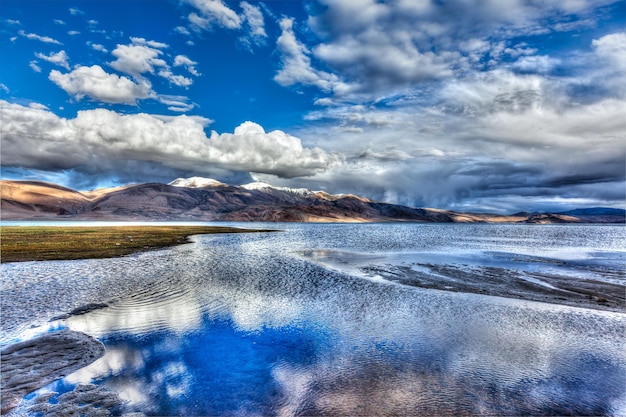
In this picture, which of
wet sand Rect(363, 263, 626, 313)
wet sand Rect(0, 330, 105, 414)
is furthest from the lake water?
wet sand Rect(0, 330, 105, 414)

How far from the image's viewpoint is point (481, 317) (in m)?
19.6

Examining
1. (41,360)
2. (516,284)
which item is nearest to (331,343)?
(41,360)

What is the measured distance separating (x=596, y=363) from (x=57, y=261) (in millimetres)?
47713

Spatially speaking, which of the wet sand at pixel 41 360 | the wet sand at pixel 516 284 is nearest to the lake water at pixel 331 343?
the wet sand at pixel 516 284

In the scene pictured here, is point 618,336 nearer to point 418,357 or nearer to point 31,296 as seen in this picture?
point 418,357

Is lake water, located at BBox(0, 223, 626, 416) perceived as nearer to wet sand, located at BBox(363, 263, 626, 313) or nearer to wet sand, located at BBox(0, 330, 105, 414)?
wet sand, located at BBox(363, 263, 626, 313)

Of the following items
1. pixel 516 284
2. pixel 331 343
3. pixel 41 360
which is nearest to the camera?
pixel 41 360

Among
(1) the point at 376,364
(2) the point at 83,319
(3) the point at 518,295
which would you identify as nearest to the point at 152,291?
(2) the point at 83,319

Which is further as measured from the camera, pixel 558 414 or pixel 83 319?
pixel 83 319

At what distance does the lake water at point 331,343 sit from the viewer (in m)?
10.8

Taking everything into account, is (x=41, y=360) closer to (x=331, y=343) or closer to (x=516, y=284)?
(x=331, y=343)

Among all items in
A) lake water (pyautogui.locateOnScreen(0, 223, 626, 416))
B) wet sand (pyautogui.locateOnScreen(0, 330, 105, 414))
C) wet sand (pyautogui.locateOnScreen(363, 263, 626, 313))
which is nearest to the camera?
lake water (pyautogui.locateOnScreen(0, 223, 626, 416))

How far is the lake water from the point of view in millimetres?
10758

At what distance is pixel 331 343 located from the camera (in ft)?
51.0
